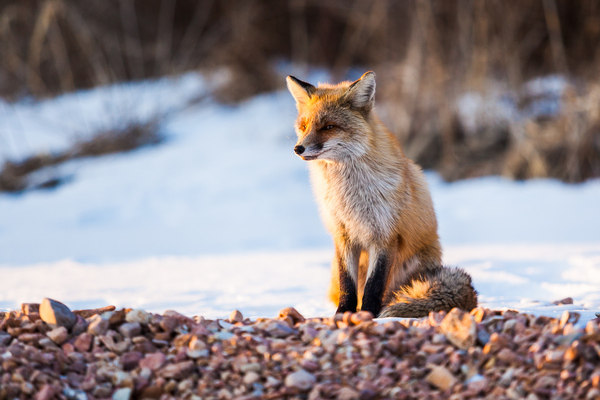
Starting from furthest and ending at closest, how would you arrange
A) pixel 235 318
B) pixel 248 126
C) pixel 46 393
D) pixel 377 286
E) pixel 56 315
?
pixel 248 126 < pixel 377 286 < pixel 235 318 < pixel 56 315 < pixel 46 393

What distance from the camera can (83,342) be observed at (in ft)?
8.65

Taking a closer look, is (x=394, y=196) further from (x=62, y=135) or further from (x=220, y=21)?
(x=220, y=21)

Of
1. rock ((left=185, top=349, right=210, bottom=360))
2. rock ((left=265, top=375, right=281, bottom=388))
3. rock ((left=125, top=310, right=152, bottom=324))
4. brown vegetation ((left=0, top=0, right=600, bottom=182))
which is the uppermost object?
brown vegetation ((left=0, top=0, right=600, bottom=182))

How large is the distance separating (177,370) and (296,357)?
52 centimetres

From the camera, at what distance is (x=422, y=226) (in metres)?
3.73

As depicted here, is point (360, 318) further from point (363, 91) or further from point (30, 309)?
point (30, 309)

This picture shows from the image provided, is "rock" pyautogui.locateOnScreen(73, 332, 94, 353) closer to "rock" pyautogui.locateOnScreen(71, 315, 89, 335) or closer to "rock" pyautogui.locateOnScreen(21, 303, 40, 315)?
"rock" pyautogui.locateOnScreen(71, 315, 89, 335)

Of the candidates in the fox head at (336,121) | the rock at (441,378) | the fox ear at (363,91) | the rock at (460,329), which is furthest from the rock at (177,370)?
the fox ear at (363,91)

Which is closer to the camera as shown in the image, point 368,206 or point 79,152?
point 368,206

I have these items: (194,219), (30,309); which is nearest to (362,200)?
(30,309)

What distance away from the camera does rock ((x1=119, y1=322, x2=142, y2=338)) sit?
2.70 metres

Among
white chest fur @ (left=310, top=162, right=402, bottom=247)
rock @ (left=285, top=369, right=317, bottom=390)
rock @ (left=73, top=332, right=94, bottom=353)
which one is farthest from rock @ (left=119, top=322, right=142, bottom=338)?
white chest fur @ (left=310, top=162, right=402, bottom=247)

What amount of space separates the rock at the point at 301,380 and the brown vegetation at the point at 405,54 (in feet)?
24.5

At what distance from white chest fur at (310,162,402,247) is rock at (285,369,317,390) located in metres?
1.36
